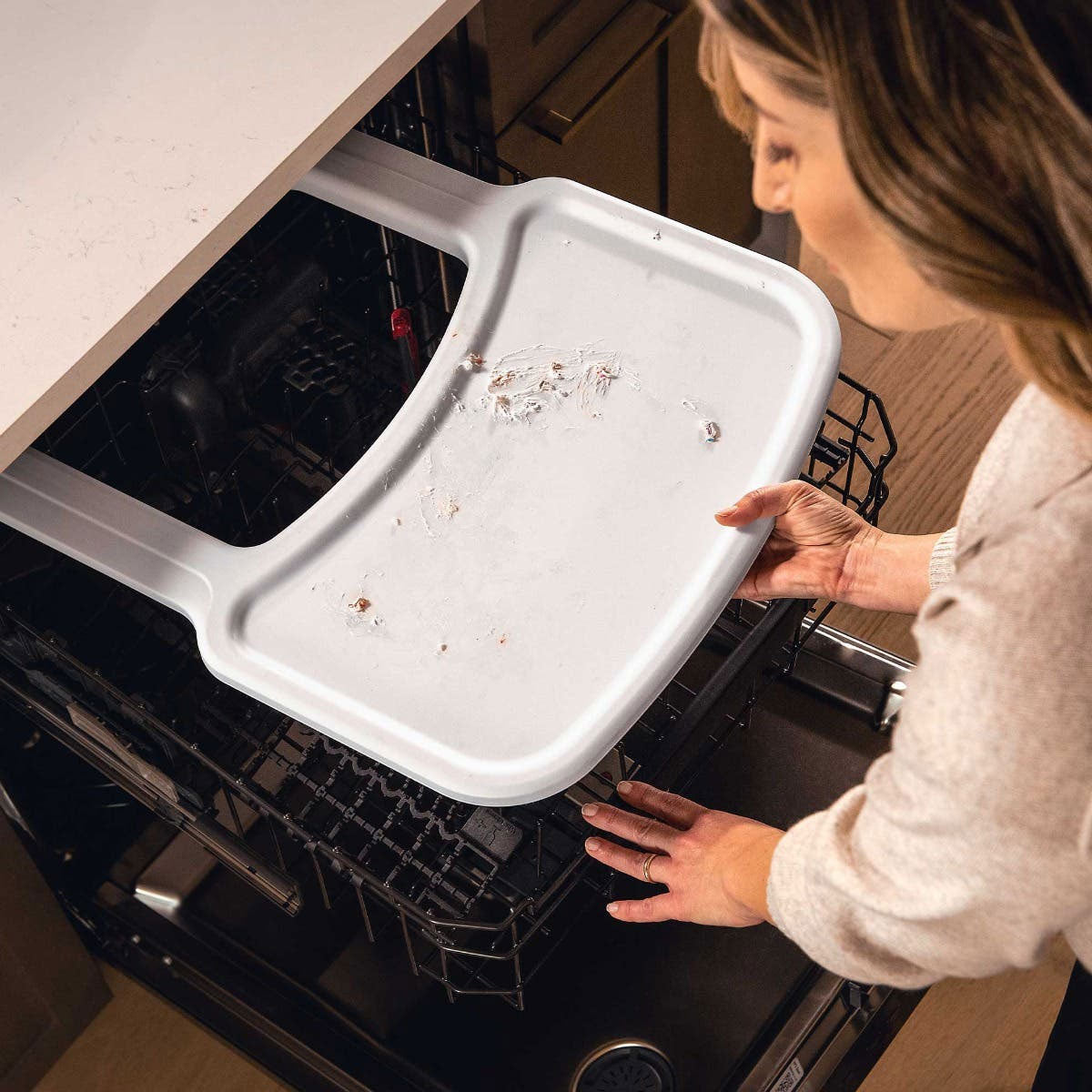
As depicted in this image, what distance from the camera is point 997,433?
0.66 meters

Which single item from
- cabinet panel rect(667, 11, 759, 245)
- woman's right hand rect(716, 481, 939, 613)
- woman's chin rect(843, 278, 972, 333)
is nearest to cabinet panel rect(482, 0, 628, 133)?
cabinet panel rect(667, 11, 759, 245)

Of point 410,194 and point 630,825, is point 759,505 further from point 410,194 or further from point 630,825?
point 410,194

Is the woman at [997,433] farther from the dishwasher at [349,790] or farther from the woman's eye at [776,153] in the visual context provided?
the dishwasher at [349,790]

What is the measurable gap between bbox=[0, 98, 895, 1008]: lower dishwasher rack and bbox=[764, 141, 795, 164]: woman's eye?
0.31 meters

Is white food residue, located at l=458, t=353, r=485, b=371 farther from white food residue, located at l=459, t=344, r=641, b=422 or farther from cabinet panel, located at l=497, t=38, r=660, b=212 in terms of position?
cabinet panel, located at l=497, t=38, r=660, b=212

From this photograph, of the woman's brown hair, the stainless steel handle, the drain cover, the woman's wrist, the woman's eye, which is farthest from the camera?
the stainless steel handle

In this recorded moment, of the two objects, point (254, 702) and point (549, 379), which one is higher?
point (549, 379)

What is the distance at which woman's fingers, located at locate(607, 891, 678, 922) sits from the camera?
33.4 inches

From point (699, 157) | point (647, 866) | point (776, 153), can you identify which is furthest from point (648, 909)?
point (699, 157)

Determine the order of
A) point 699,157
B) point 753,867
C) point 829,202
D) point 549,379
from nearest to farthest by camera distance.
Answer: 1. point 829,202
2. point 753,867
3. point 549,379
4. point 699,157

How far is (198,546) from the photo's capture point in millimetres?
843

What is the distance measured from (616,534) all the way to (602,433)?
0.07m

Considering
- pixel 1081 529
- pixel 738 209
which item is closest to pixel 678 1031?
pixel 1081 529

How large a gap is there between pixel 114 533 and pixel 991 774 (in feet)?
1.67
